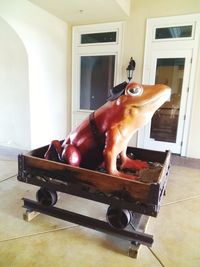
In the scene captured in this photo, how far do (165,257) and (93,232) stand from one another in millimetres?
595

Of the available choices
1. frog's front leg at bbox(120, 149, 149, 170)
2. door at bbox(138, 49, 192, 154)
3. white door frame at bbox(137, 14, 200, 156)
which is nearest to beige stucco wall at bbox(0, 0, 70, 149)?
white door frame at bbox(137, 14, 200, 156)

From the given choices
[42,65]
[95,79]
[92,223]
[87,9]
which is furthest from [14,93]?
[92,223]

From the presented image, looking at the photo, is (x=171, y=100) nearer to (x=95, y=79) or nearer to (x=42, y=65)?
(x=95, y=79)

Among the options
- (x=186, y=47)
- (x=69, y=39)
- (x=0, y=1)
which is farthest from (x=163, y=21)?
(x=0, y=1)

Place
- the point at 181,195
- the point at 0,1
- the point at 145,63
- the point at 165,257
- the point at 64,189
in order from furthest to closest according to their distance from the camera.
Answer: the point at 145,63
the point at 0,1
the point at 181,195
the point at 64,189
the point at 165,257

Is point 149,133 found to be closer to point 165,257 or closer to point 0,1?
point 165,257

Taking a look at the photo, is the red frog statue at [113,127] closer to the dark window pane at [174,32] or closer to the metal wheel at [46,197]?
the metal wheel at [46,197]

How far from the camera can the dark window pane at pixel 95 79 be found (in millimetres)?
4266

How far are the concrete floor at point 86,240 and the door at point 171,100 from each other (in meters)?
1.87

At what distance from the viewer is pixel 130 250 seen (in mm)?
1492

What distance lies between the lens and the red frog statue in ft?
4.95

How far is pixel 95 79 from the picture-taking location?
444 centimetres

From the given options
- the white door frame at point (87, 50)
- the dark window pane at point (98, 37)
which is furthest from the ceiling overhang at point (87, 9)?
the dark window pane at point (98, 37)

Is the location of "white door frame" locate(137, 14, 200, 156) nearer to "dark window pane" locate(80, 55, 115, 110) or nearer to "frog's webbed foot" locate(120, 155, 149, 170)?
"dark window pane" locate(80, 55, 115, 110)
